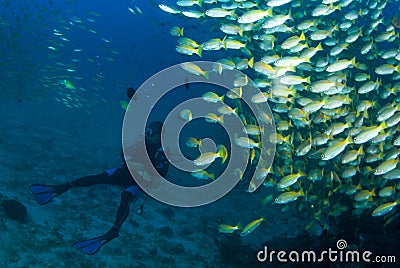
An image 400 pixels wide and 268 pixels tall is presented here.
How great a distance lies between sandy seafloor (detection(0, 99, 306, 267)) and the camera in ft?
19.9

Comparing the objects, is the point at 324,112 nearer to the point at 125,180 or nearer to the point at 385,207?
the point at 385,207

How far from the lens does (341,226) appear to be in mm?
6492

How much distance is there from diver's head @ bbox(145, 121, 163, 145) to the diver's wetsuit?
0.14m

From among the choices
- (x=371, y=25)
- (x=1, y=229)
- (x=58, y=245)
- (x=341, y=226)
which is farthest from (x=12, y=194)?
(x=371, y=25)

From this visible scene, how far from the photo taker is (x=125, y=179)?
733cm

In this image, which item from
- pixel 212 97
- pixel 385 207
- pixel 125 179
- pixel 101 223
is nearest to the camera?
pixel 385 207

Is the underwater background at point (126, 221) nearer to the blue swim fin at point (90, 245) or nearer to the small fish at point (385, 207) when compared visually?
the blue swim fin at point (90, 245)

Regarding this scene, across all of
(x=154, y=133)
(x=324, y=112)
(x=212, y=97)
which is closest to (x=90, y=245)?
(x=154, y=133)

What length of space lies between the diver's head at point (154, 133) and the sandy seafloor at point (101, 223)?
2197 mm

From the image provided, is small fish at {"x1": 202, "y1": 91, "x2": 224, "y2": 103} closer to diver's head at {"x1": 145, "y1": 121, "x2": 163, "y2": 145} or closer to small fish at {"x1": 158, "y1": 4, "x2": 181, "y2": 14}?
diver's head at {"x1": 145, "y1": 121, "x2": 163, "y2": 145}

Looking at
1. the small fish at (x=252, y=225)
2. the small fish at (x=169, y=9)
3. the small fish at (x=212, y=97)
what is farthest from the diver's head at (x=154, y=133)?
the small fish at (x=252, y=225)

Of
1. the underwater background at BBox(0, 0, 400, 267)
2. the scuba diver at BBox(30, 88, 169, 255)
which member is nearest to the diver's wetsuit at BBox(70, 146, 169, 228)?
the scuba diver at BBox(30, 88, 169, 255)

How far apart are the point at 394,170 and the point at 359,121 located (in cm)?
96

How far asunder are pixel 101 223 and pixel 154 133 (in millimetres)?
2501
